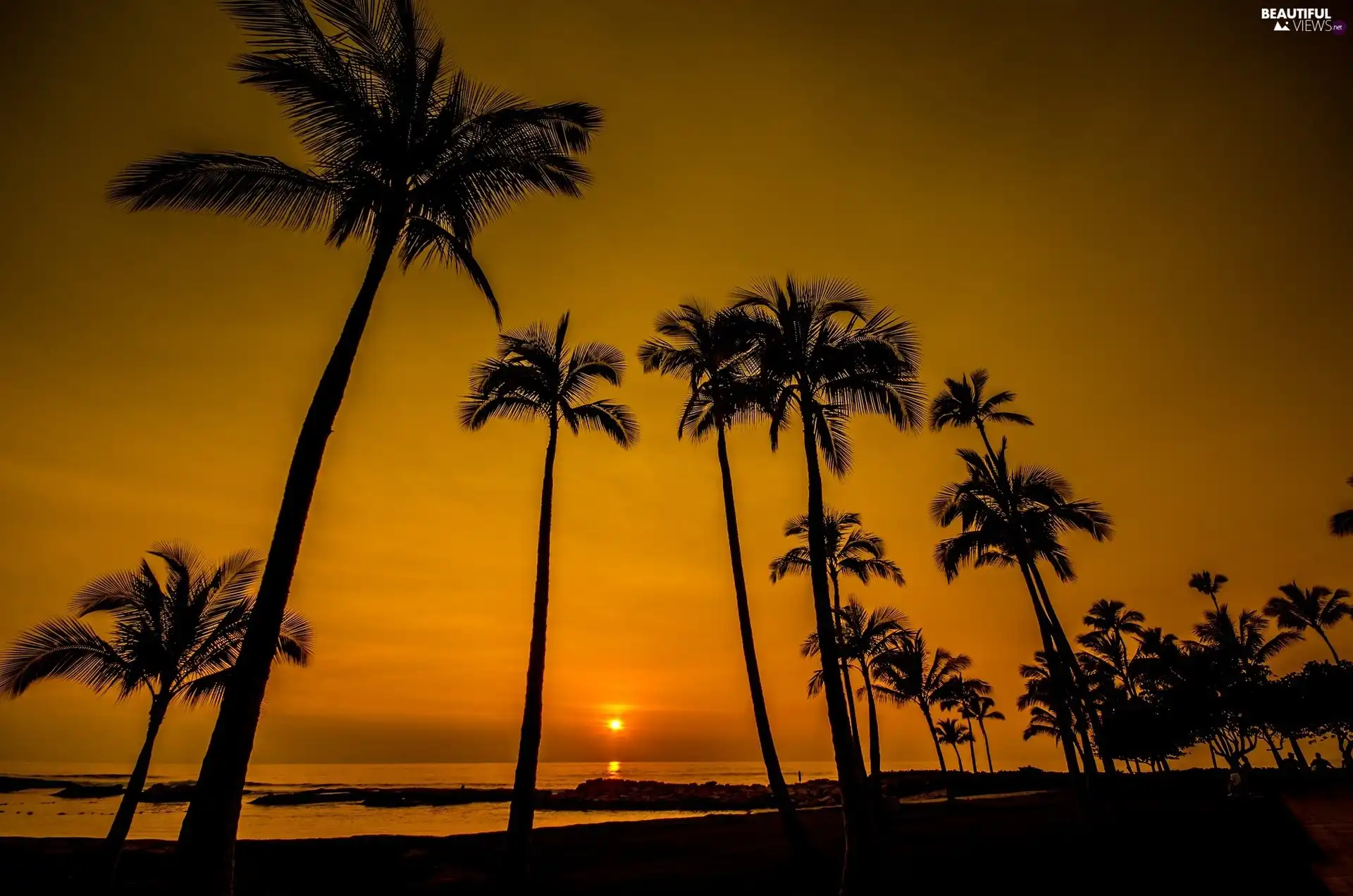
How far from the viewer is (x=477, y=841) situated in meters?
18.5

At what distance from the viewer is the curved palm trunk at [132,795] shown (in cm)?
1294

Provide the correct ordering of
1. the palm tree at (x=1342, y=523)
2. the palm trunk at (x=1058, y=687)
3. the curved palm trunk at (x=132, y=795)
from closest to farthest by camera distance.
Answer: the curved palm trunk at (x=132, y=795)
the palm trunk at (x=1058, y=687)
the palm tree at (x=1342, y=523)

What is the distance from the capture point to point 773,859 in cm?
1499

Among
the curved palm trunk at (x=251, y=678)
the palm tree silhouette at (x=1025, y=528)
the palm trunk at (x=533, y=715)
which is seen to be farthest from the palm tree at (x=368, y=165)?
the palm tree silhouette at (x=1025, y=528)

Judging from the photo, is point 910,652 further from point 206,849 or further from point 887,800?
point 206,849

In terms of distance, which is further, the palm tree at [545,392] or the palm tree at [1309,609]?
the palm tree at [1309,609]

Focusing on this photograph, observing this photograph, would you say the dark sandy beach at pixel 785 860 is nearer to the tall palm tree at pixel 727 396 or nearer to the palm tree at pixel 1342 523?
the tall palm tree at pixel 727 396

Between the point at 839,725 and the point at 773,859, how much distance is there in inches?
270

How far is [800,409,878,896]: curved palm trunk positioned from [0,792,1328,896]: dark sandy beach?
2.14 meters

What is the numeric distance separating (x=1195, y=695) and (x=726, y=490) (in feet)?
121

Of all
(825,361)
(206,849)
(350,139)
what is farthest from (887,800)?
(350,139)

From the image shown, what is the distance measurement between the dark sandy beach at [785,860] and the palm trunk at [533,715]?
1628mm

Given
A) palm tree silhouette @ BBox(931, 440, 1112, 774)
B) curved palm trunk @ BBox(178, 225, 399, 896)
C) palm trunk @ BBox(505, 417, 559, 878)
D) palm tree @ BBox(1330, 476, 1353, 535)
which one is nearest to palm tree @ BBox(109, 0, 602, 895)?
curved palm trunk @ BBox(178, 225, 399, 896)

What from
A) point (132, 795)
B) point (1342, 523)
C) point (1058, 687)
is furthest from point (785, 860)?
point (1342, 523)
